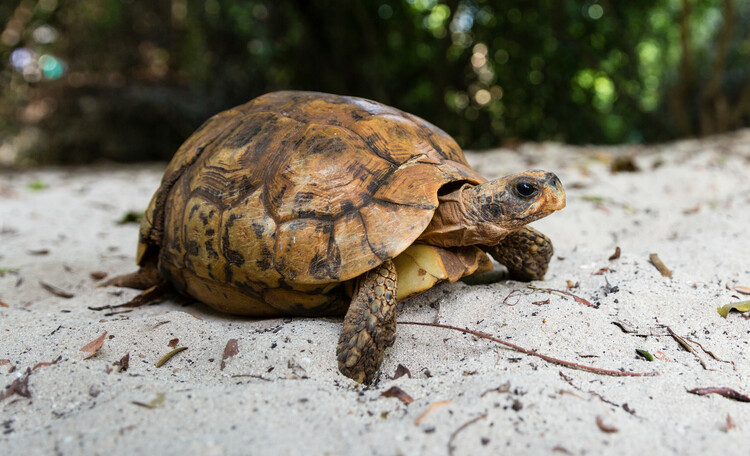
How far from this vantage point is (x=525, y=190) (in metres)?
2.17

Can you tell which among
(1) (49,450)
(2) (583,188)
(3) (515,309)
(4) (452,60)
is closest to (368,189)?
(3) (515,309)

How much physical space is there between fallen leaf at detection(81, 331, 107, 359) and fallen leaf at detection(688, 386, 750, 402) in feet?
6.65

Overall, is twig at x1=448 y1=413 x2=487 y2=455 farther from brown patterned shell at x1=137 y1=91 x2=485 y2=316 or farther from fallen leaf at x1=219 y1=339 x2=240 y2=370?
fallen leaf at x1=219 y1=339 x2=240 y2=370

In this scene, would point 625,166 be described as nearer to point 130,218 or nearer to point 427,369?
point 427,369

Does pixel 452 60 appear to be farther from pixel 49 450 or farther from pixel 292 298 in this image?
pixel 49 450

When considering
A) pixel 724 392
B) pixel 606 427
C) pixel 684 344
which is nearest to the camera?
pixel 606 427

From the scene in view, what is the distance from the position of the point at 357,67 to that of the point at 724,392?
756cm

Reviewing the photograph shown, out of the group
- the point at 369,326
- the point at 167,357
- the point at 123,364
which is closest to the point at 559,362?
the point at 369,326

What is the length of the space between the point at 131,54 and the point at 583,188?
7.68 metres

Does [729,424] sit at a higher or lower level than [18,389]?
higher

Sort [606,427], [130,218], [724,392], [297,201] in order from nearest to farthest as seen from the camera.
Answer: [606,427] < [724,392] < [297,201] < [130,218]

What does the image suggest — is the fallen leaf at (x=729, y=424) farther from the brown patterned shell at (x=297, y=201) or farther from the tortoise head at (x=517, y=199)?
the brown patterned shell at (x=297, y=201)

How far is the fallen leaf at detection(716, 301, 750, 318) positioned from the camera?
7.25 ft

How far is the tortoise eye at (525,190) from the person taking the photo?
217cm
